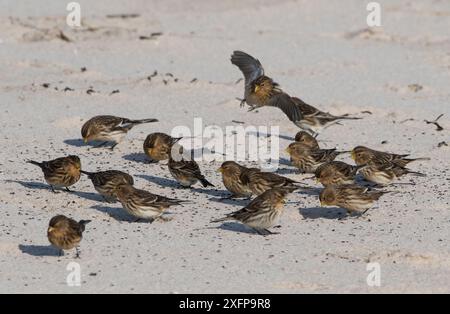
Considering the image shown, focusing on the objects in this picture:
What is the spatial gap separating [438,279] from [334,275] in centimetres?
90

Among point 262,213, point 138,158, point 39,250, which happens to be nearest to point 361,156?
point 262,213

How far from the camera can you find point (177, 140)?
13.9 metres

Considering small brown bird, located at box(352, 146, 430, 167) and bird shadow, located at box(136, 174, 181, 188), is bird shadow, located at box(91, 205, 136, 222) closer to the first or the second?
bird shadow, located at box(136, 174, 181, 188)

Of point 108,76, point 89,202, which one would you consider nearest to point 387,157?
point 89,202

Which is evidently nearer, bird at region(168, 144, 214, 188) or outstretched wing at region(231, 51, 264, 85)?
bird at region(168, 144, 214, 188)

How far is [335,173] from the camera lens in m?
12.6

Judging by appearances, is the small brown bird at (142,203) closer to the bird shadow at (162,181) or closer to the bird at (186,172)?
the bird at (186,172)

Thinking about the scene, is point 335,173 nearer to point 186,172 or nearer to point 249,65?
point 186,172

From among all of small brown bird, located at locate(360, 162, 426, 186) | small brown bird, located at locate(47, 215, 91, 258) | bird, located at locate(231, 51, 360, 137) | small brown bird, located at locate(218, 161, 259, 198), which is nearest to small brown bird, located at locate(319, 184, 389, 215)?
small brown bird, located at locate(218, 161, 259, 198)

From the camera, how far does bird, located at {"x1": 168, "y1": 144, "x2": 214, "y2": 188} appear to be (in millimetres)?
12586

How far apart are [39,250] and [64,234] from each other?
1.77 ft

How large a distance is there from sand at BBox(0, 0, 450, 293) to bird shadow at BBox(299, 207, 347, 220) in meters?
0.03
